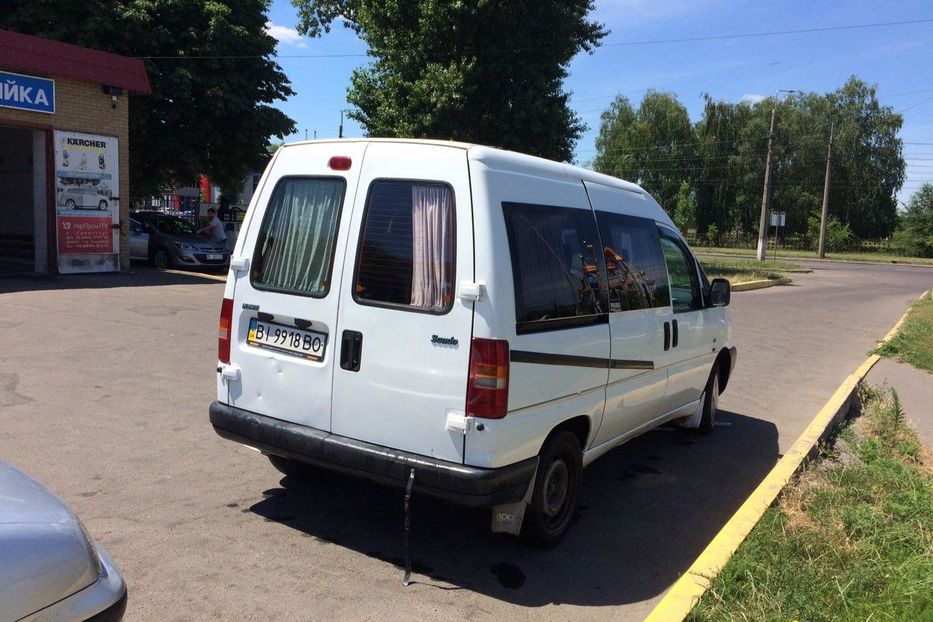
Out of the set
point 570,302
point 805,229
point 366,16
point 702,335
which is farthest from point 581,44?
point 805,229

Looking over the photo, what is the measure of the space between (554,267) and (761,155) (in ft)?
211

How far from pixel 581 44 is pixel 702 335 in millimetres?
20513

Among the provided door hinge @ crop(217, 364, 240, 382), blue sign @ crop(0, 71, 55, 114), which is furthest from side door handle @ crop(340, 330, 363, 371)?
blue sign @ crop(0, 71, 55, 114)

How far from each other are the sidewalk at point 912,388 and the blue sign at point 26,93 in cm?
1578

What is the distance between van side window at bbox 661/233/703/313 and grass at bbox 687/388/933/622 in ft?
5.04

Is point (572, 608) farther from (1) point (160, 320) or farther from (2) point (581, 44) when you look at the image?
(2) point (581, 44)

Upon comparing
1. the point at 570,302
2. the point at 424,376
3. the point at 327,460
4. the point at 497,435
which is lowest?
the point at 327,460

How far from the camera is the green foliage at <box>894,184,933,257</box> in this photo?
217ft

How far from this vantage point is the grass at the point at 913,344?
11180 mm

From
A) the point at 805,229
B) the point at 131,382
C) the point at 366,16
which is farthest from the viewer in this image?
the point at 805,229

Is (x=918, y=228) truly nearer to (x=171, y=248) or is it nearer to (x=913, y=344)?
(x=913, y=344)

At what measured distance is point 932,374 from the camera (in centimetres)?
1028

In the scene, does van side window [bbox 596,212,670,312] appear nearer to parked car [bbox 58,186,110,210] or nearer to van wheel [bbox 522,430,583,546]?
van wheel [bbox 522,430,583,546]

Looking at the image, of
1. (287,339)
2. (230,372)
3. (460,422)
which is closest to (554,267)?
(460,422)
